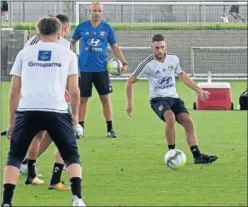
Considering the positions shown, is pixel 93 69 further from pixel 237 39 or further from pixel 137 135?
pixel 237 39

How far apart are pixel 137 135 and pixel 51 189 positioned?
19.1 feet

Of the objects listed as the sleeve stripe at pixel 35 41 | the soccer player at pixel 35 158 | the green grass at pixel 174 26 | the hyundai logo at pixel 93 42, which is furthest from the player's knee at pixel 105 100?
the green grass at pixel 174 26

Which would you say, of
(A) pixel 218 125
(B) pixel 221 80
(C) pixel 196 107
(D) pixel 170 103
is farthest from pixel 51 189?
(B) pixel 221 80

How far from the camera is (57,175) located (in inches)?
409

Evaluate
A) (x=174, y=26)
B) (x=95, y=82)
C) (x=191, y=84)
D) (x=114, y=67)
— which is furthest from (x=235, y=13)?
(x=191, y=84)

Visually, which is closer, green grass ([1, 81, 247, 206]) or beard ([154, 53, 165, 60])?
green grass ([1, 81, 247, 206])

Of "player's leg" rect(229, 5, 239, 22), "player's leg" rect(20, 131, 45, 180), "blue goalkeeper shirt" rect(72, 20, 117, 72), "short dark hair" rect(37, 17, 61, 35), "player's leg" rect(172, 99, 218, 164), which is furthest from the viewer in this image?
"player's leg" rect(229, 5, 239, 22)

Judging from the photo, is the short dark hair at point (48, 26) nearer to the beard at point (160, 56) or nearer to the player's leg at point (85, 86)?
the beard at point (160, 56)

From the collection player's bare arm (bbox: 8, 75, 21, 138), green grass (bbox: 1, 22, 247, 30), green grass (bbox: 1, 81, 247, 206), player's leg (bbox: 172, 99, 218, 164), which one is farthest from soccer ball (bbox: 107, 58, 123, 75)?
green grass (bbox: 1, 22, 247, 30)

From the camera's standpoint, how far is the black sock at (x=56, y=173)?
10359 mm

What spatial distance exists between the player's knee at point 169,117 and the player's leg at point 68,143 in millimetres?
3926

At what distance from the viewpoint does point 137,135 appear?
1616 cm

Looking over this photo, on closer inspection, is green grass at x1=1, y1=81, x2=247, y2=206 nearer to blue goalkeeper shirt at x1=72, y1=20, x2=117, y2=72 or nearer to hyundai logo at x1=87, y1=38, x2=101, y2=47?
blue goalkeeper shirt at x1=72, y1=20, x2=117, y2=72

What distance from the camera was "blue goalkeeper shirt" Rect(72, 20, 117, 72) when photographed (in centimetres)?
1617
